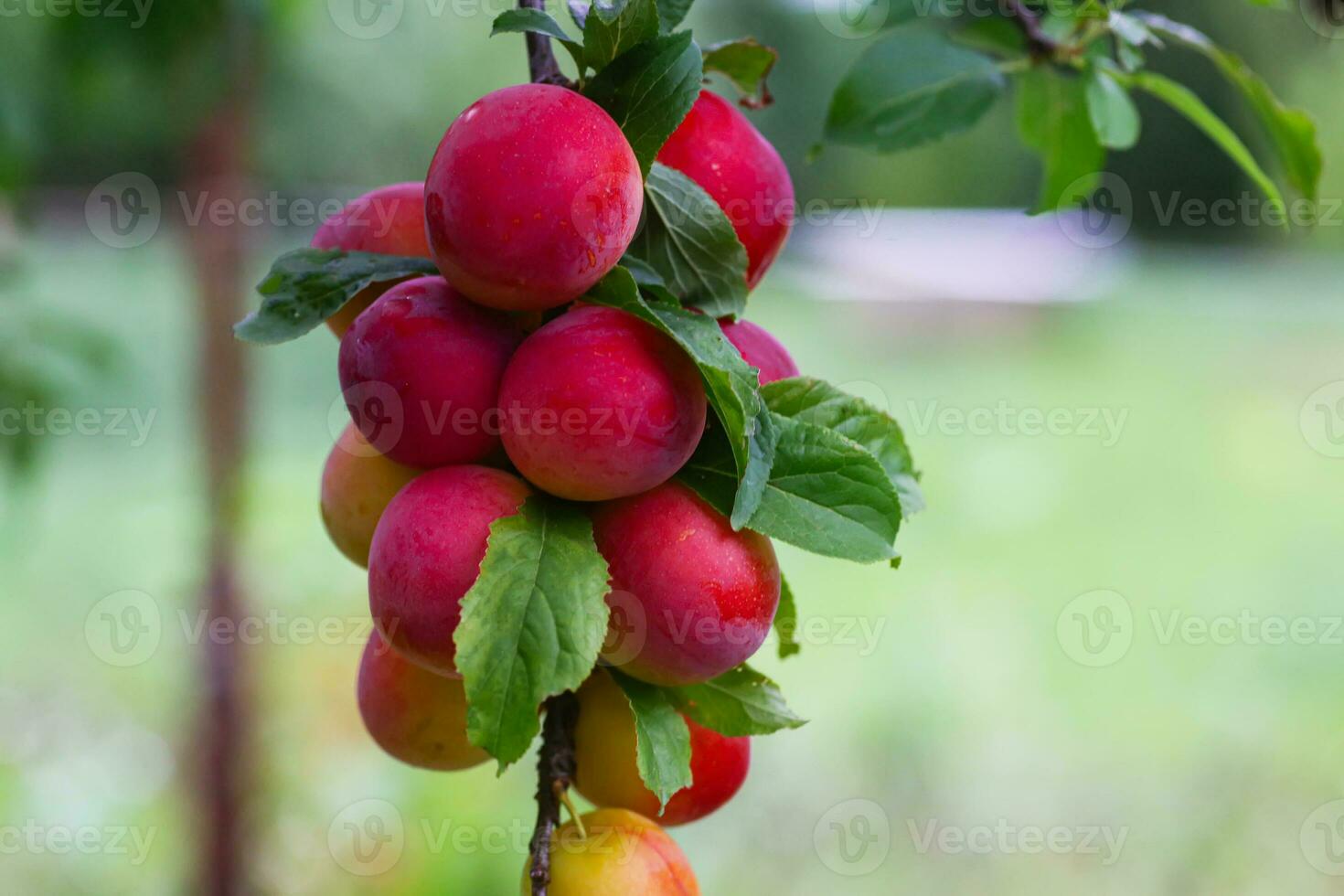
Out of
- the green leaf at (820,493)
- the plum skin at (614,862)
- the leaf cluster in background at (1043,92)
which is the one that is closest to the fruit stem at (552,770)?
the plum skin at (614,862)

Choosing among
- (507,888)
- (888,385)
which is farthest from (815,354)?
(507,888)

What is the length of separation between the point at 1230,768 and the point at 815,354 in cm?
336

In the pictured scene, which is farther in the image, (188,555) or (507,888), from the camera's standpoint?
(188,555)

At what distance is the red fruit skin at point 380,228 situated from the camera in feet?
1.60

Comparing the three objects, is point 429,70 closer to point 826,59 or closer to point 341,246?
point 826,59

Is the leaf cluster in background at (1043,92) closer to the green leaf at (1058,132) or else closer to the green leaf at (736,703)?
the green leaf at (1058,132)

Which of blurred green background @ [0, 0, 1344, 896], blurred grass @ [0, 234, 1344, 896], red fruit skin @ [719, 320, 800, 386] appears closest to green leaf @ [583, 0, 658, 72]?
red fruit skin @ [719, 320, 800, 386]

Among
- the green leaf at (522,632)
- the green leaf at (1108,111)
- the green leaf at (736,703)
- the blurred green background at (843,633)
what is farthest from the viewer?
the blurred green background at (843,633)

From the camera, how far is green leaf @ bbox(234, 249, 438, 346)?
0.43m

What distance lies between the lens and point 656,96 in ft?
1.26

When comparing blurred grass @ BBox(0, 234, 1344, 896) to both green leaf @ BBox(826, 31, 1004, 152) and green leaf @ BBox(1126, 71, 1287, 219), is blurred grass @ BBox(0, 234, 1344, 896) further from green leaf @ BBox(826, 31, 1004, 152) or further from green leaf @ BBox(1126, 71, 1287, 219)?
green leaf @ BBox(1126, 71, 1287, 219)

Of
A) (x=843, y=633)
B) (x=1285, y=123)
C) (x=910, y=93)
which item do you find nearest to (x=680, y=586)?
(x=910, y=93)

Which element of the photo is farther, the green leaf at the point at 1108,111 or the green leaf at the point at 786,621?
the green leaf at the point at 1108,111

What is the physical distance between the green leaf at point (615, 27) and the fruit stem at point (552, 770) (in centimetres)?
25
